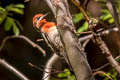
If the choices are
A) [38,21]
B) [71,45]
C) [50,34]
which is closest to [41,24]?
[38,21]

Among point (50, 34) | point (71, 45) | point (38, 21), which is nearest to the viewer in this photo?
point (71, 45)

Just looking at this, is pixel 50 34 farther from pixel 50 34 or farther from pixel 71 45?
pixel 71 45

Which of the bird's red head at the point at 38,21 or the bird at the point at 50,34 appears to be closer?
the bird at the point at 50,34

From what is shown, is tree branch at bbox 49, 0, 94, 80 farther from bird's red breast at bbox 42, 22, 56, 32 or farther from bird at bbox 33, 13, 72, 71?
bird's red breast at bbox 42, 22, 56, 32

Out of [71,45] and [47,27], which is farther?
[47,27]

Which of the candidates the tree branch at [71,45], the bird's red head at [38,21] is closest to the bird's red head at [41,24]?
the bird's red head at [38,21]

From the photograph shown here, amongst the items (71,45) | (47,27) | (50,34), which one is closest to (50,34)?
(50,34)

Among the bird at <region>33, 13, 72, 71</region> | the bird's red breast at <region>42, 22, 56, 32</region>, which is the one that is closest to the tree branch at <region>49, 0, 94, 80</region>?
the bird at <region>33, 13, 72, 71</region>

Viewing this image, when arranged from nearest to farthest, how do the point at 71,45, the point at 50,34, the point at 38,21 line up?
1. the point at 71,45
2. the point at 50,34
3. the point at 38,21

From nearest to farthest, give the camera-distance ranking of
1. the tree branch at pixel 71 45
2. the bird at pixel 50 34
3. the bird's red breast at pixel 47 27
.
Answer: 1. the tree branch at pixel 71 45
2. the bird at pixel 50 34
3. the bird's red breast at pixel 47 27

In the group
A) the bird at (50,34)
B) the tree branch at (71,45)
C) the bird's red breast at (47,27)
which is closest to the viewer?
the tree branch at (71,45)

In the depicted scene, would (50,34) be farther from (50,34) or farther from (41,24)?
(41,24)

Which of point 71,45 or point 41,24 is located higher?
point 71,45

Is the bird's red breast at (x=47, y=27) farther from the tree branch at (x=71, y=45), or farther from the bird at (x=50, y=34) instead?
the tree branch at (x=71, y=45)
